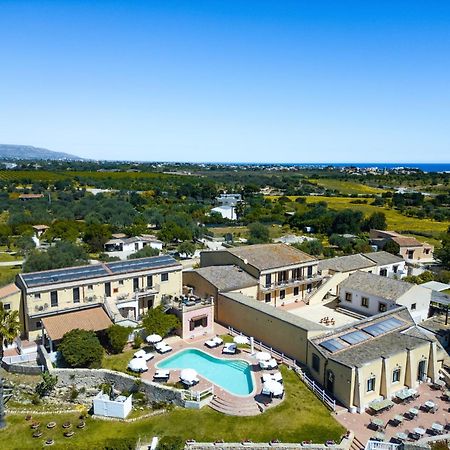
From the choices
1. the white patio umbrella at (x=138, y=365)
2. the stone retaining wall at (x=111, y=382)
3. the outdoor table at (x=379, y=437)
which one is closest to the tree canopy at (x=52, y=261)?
the stone retaining wall at (x=111, y=382)

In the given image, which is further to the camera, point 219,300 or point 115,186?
point 115,186

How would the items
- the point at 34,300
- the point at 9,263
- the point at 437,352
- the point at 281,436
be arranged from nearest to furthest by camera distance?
the point at 281,436 < the point at 437,352 < the point at 34,300 < the point at 9,263

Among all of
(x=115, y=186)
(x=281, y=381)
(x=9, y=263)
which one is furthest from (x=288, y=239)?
(x=115, y=186)

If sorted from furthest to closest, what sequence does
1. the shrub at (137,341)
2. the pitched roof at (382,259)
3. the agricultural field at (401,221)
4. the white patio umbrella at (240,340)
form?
the agricultural field at (401,221), the pitched roof at (382,259), the shrub at (137,341), the white patio umbrella at (240,340)

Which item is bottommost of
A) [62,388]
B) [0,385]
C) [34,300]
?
[62,388]

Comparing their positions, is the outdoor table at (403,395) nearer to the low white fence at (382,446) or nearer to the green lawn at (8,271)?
the low white fence at (382,446)

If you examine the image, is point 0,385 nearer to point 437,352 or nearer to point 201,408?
point 201,408

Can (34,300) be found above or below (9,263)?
above
